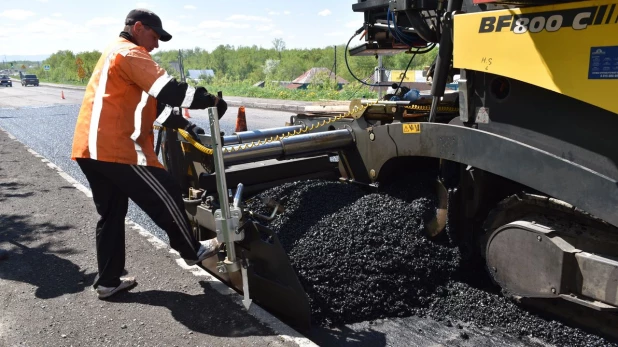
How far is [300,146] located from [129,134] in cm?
140

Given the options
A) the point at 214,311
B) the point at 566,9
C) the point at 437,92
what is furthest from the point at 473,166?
the point at 214,311

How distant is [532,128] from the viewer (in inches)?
115

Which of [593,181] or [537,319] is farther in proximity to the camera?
[537,319]

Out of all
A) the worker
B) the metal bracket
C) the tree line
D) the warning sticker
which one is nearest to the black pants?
the worker

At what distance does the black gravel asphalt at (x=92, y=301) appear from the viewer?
3.26 m

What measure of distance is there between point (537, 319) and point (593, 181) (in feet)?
3.68

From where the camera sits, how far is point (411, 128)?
3.66m

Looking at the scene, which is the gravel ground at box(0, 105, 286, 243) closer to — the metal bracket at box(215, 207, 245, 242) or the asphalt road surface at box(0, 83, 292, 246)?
the asphalt road surface at box(0, 83, 292, 246)

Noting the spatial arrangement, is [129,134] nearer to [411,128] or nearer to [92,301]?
[92,301]

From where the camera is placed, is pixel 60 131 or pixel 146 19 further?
pixel 60 131

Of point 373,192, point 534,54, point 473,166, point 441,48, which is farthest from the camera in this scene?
point 373,192

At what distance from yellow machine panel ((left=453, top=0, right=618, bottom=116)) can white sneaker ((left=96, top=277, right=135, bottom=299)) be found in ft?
9.17

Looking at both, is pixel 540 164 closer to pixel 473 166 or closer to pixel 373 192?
pixel 473 166

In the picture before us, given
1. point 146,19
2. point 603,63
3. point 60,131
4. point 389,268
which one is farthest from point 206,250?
point 60,131
